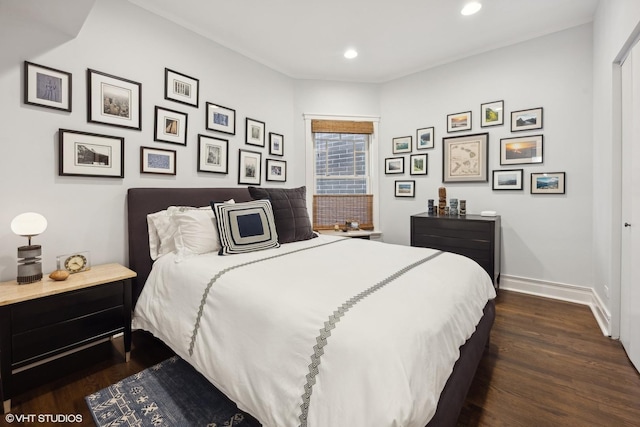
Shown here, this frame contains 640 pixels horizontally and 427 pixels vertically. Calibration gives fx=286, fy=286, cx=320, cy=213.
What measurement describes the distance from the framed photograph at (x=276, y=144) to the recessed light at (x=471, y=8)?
243 cm

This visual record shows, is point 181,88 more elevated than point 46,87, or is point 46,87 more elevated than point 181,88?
point 181,88

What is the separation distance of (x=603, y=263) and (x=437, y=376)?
2.52 meters

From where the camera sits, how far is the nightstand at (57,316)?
1.55m

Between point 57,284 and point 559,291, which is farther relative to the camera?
point 559,291

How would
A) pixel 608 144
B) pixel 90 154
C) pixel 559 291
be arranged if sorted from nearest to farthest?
pixel 90 154, pixel 608 144, pixel 559 291

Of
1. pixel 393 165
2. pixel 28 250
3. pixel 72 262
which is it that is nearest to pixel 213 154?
pixel 72 262

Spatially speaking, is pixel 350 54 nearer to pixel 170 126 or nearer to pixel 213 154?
pixel 213 154

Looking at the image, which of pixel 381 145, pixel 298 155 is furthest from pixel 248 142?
pixel 381 145

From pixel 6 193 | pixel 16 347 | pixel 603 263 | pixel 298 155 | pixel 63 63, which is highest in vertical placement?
pixel 63 63

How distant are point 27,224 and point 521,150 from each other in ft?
14.8

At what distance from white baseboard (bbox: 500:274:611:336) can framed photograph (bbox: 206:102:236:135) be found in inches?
146

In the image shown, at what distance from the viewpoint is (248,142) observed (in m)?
3.51

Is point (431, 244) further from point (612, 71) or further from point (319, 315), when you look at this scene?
point (319, 315)

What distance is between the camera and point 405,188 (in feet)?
13.9
